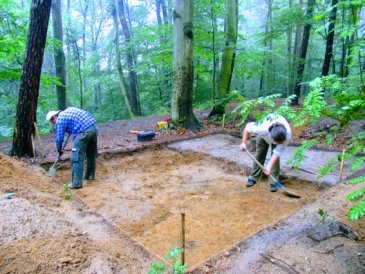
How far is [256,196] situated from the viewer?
5.20 m

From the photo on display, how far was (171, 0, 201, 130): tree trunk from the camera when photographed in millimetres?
9219

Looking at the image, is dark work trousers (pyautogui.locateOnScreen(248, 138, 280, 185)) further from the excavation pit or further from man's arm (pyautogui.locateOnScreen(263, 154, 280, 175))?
man's arm (pyautogui.locateOnScreen(263, 154, 280, 175))

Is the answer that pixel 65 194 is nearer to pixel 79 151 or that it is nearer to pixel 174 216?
pixel 79 151

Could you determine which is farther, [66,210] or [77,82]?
[77,82]

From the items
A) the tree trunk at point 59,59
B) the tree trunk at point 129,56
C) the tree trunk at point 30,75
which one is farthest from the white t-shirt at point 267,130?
the tree trunk at point 129,56

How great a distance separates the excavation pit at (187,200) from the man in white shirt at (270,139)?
0.30 metres

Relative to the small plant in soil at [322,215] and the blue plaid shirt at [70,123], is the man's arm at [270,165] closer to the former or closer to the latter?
the small plant in soil at [322,215]

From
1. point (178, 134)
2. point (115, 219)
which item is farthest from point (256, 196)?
point (178, 134)

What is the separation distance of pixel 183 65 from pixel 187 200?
5462 mm

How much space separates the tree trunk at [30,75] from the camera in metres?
6.25

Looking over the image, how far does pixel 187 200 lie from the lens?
518cm

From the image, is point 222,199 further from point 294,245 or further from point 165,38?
point 165,38

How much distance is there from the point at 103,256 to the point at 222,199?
271cm

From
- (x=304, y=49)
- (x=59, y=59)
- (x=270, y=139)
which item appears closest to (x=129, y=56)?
(x=59, y=59)
